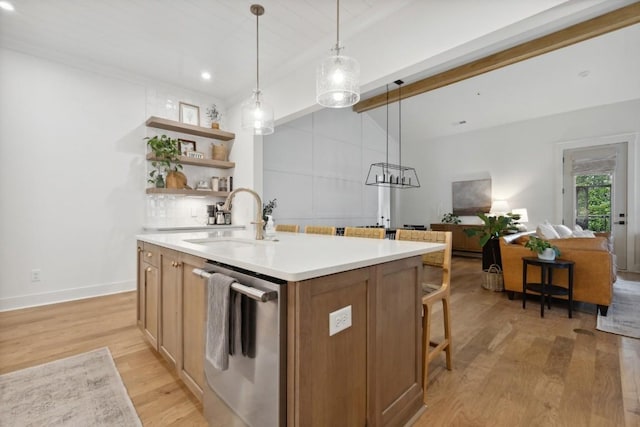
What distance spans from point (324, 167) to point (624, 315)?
5256 mm

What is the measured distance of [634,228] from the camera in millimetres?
5305

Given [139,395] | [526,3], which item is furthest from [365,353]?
[526,3]

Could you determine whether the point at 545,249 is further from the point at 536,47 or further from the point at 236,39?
the point at 236,39

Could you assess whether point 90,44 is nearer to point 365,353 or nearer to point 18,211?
point 18,211

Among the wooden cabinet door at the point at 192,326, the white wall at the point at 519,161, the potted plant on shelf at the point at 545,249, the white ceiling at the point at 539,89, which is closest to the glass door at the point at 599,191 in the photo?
the white wall at the point at 519,161

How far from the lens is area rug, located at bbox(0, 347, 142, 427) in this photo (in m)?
1.52

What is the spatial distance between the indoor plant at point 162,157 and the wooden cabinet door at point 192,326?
2875 millimetres

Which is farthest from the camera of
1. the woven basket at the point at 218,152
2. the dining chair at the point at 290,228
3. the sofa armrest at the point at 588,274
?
the woven basket at the point at 218,152

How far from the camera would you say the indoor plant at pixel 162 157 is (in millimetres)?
3934

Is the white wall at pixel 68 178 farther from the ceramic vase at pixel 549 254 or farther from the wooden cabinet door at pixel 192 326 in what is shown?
the ceramic vase at pixel 549 254

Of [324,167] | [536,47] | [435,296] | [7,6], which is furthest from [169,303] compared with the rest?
[536,47]

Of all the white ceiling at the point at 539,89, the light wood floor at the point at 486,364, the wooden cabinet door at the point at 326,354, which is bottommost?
the light wood floor at the point at 486,364

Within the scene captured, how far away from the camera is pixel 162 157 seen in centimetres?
399

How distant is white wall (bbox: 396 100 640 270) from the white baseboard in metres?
7.26
